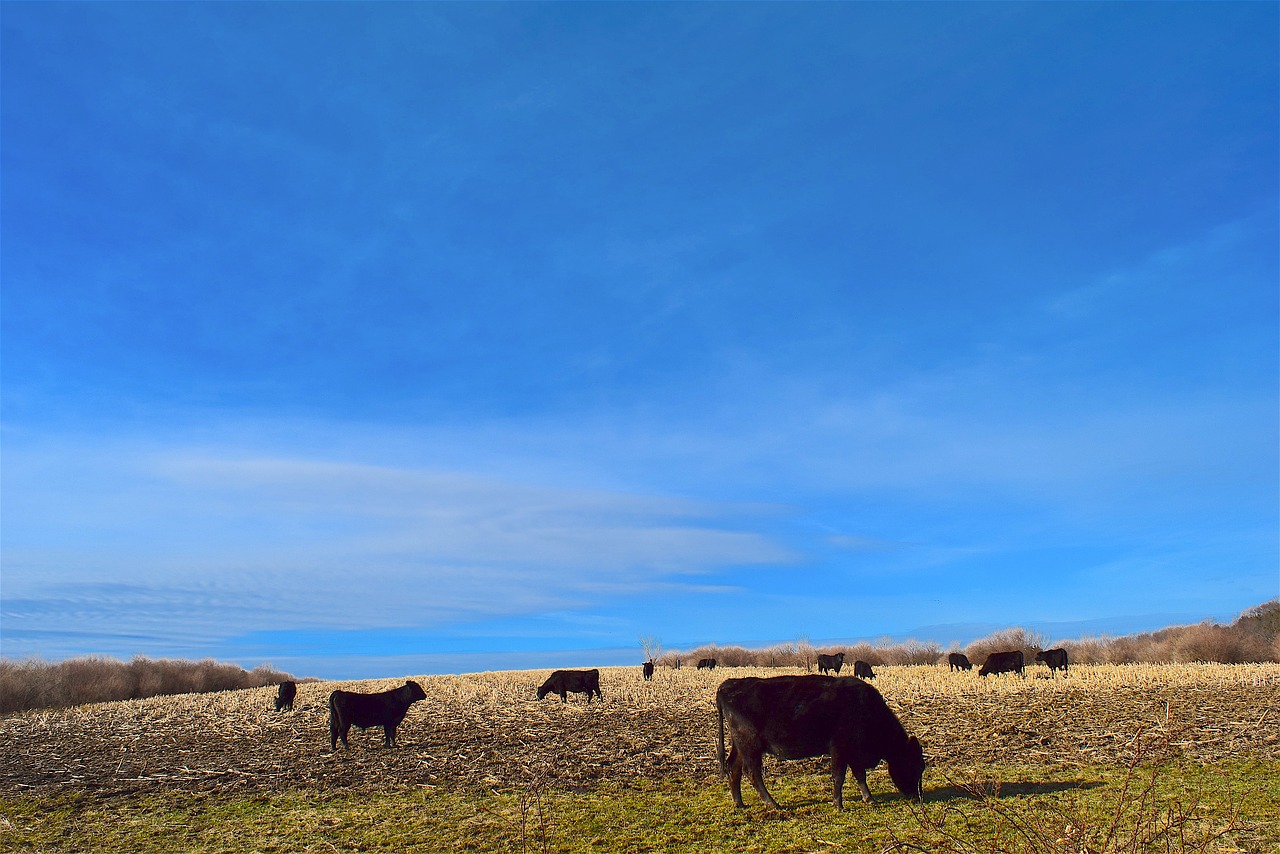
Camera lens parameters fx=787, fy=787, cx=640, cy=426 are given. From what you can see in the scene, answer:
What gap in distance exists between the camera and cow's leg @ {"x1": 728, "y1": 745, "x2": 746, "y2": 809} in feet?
40.6

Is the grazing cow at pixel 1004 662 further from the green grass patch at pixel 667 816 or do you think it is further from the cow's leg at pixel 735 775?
the cow's leg at pixel 735 775

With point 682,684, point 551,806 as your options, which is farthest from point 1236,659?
point 551,806

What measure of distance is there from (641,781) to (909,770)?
17.0ft

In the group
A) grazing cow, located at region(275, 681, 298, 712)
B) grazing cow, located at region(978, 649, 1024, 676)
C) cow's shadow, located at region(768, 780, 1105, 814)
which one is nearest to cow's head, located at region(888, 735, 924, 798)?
cow's shadow, located at region(768, 780, 1105, 814)

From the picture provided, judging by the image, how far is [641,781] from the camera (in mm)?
15062

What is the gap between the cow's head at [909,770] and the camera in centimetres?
1233

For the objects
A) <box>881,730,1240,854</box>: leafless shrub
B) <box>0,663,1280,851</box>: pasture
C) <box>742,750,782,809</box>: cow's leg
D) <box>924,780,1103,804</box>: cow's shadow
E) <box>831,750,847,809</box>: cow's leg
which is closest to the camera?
<box>881,730,1240,854</box>: leafless shrub

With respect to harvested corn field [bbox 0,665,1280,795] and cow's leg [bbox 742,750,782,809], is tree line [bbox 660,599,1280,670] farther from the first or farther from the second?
Answer: cow's leg [bbox 742,750,782,809]

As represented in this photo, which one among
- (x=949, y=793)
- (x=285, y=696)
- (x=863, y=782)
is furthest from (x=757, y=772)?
(x=285, y=696)

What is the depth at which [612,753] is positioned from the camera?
1811 cm

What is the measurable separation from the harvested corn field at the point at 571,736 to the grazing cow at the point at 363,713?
0.55 metres

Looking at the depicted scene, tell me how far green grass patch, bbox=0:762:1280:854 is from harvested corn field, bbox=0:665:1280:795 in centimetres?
105

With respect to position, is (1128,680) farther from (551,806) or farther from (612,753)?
(551,806)

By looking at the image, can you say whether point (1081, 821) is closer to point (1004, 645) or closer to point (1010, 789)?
point (1010, 789)
